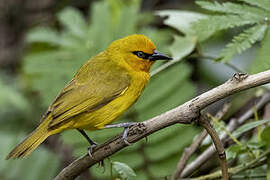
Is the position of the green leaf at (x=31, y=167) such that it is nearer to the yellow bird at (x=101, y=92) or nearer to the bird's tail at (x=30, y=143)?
the yellow bird at (x=101, y=92)

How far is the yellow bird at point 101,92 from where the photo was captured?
2.62 meters

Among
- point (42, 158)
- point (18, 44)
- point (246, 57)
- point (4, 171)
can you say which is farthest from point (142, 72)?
point (18, 44)

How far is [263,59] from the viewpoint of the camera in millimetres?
2037

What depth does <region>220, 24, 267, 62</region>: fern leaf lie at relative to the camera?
2.10 meters

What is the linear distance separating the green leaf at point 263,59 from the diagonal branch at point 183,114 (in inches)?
18.7

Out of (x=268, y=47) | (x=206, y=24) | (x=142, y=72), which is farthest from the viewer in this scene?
(x=142, y=72)

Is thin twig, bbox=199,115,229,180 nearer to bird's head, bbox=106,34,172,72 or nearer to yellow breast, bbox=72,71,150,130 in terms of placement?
yellow breast, bbox=72,71,150,130

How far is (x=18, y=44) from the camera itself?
672 cm

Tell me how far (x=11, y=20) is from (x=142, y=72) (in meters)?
4.25

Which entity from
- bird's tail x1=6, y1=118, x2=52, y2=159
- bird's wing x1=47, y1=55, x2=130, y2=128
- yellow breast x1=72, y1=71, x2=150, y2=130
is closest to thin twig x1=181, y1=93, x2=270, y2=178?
yellow breast x1=72, y1=71, x2=150, y2=130

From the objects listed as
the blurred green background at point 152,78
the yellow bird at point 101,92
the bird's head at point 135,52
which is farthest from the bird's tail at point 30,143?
the bird's head at point 135,52

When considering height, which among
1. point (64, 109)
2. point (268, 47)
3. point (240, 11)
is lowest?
point (268, 47)

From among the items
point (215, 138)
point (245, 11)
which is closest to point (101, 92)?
point (245, 11)

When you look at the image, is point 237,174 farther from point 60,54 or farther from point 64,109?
point 60,54
